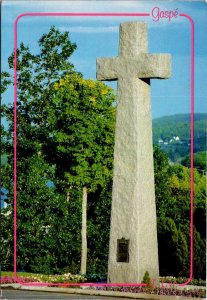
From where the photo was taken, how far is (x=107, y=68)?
18.6 m

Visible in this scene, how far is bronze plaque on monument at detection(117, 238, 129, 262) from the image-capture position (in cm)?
1850

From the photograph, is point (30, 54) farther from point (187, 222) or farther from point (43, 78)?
point (187, 222)

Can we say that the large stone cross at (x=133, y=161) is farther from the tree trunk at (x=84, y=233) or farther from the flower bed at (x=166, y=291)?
the tree trunk at (x=84, y=233)

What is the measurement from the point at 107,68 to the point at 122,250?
10.4ft

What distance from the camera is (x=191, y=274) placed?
63.4 ft

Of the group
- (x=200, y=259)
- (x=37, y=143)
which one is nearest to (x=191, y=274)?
(x=200, y=259)

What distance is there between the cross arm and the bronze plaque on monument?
2.84 m

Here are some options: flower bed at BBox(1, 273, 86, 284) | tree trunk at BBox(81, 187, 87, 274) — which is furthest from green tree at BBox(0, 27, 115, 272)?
flower bed at BBox(1, 273, 86, 284)

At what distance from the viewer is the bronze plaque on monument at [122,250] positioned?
1850cm

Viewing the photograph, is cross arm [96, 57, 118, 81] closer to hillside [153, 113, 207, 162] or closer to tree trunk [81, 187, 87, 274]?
hillside [153, 113, 207, 162]

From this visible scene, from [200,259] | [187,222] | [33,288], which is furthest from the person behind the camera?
[187,222]

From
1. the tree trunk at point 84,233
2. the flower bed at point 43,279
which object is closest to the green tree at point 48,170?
the tree trunk at point 84,233

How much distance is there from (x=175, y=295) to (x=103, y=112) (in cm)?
758

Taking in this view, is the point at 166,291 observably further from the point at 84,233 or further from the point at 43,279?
the point at 84,233
